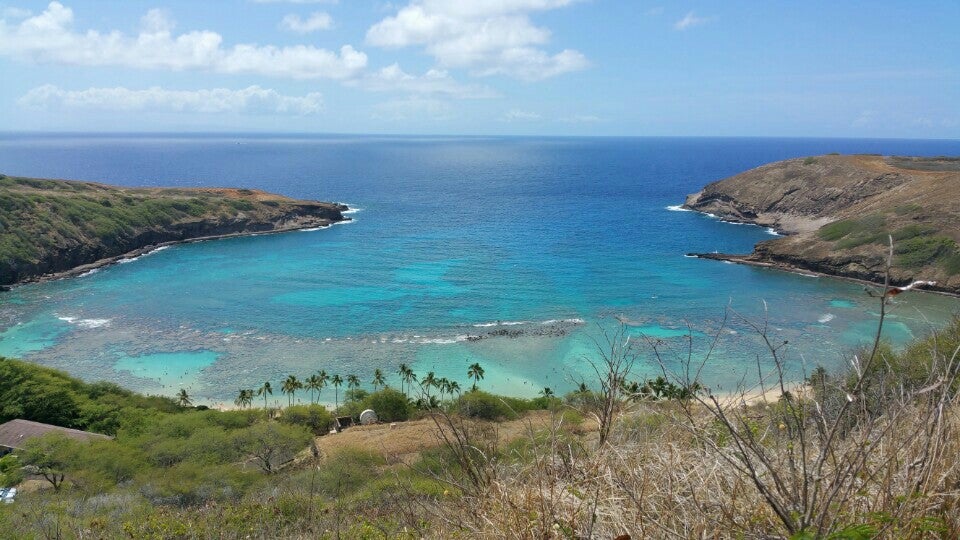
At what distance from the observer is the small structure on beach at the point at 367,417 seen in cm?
2992

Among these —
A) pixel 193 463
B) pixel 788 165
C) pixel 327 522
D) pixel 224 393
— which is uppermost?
pixel 788 165

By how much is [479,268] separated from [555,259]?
9.69 metres

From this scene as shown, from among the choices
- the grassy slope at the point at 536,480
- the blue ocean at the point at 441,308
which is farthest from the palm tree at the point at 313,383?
the grassy slope at the point at 536,480

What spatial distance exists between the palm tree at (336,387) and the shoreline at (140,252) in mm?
38792

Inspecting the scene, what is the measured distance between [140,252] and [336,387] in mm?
47514

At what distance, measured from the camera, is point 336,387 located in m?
33.7

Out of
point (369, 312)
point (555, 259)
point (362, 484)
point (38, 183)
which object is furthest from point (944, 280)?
point (38, 183)

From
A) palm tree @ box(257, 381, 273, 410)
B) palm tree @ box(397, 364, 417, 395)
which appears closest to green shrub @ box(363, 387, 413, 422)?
palm tree @ box(397, 364, 417, 395)

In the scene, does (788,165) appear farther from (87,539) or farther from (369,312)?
(87,539)

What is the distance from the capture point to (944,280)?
165ft

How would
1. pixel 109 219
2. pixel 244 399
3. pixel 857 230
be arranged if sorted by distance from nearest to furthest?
pixel 244 399 < pixel 857 230 < pixel 109 219

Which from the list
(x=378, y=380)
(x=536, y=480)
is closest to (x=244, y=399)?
(x=378, y=380)

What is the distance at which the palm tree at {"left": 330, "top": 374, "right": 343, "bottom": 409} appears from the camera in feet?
108

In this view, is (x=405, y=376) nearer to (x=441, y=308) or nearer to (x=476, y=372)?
(x=476, y=372)
